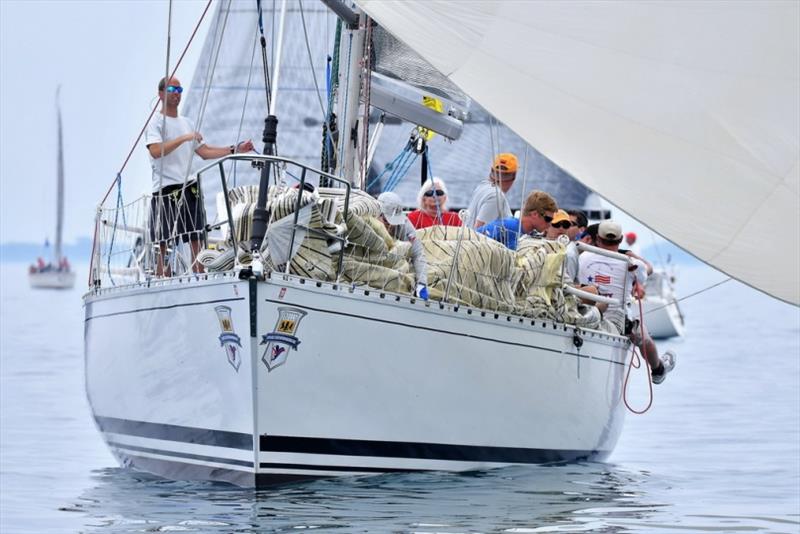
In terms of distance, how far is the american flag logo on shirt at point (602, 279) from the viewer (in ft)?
37.3

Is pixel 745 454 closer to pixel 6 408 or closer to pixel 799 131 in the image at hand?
pixel 799 131

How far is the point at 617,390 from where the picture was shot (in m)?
11.9

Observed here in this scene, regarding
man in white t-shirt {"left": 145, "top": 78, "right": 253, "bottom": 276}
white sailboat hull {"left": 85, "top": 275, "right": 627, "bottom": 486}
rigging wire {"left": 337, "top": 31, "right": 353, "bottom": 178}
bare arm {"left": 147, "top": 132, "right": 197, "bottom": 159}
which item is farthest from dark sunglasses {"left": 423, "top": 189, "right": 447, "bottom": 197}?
bare arm {"left": 147, "top": 132, "right": 197, "bottom": 159}

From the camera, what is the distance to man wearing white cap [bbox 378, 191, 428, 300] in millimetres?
9445

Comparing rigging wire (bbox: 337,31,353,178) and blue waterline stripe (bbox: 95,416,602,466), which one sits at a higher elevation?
rigging wire (bbox: 337,31,353,178)

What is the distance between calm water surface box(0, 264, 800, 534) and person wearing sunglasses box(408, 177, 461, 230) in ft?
5.82

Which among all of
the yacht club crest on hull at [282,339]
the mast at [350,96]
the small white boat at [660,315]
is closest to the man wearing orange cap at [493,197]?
the mast at [350,96]

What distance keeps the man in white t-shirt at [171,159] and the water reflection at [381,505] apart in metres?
1.63

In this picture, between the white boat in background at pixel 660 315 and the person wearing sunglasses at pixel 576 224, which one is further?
the white boat in background at pixel 660 315

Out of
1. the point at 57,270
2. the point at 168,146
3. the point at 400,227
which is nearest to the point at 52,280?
the point at 57,270

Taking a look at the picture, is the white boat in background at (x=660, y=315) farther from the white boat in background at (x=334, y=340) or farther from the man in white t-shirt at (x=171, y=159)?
the man in white t-shirt at (x=171, y=159)

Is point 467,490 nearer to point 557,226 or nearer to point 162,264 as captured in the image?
point 162,264

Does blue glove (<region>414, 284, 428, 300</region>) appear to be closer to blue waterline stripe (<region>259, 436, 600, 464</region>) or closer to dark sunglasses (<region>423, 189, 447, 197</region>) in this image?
blue waterline stripe (<region>259, 436, 600, 464</region>)

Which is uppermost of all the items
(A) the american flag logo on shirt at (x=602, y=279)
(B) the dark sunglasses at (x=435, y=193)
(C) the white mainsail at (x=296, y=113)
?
(C) the white mainsail at (x=296, y=113)
